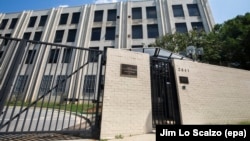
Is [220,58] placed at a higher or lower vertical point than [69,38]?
lower

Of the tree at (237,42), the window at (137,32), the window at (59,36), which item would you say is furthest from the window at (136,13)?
the tree at (237,42)

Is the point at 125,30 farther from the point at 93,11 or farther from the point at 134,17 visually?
the point at 93,11

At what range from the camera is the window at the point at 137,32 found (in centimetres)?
2286

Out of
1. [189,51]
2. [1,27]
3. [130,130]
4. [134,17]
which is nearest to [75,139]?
[130,130]

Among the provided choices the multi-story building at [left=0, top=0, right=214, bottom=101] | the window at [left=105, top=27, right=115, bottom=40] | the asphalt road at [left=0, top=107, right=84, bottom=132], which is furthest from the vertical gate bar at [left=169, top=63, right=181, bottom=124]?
the window at [left=105, top=27, right=115, bottom=40]

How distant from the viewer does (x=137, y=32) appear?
915 inches

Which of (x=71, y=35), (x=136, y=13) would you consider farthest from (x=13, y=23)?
(x=136, y=13)

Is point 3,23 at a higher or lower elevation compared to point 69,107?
higher

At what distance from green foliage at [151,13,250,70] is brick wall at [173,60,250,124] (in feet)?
23.4

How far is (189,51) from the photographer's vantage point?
31.6 feet

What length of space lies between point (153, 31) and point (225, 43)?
32.5ft

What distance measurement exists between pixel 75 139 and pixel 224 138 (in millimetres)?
3372

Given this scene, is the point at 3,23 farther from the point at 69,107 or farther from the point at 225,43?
the point at 225,43

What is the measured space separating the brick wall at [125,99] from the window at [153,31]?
57.9ft
